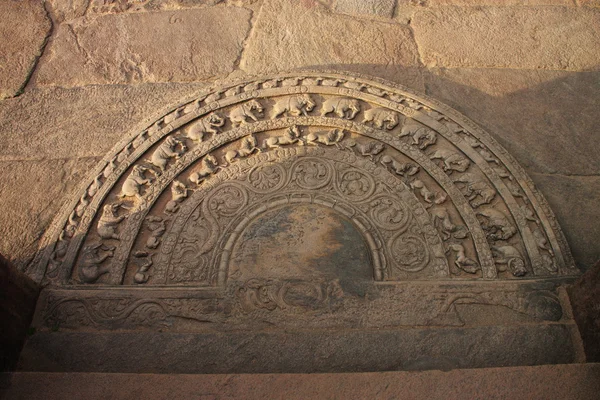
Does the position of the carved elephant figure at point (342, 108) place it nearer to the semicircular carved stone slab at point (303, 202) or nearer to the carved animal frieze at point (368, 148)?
the semicircular carved stone slab at point (303, 202)

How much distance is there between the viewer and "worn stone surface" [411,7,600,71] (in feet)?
13.6

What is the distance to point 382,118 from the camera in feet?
12.4

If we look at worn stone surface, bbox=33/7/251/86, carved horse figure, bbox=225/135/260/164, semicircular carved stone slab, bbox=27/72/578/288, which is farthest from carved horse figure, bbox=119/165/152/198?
worn stone surface, bbox=33/7/251/86

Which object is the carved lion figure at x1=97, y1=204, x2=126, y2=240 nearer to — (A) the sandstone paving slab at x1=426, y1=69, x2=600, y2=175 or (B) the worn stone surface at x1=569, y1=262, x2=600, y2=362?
(A) the sandstone paving slab at x1=426, y1=69, x2=600, y2=175

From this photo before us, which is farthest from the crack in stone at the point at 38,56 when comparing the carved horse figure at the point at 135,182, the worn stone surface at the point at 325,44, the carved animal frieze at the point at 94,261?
the worn stone surface at the point at 325,44

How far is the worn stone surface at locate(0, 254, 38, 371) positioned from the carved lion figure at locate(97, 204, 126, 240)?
22.3 inches

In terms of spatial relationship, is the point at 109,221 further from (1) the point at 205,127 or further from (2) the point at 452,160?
(2) the point at 452,160

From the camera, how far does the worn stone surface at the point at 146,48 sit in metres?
4.21

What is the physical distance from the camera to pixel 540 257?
325 centimetres

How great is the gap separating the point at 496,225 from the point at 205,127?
2.34 meters

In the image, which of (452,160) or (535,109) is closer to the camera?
(452,160)

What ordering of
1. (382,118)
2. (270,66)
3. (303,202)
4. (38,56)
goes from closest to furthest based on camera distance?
(303,202) < (382,118) < (270,66) < (38,56)

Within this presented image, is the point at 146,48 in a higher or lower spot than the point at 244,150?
higher

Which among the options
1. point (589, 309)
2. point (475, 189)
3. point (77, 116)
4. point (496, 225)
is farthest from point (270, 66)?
point (589, 309)
